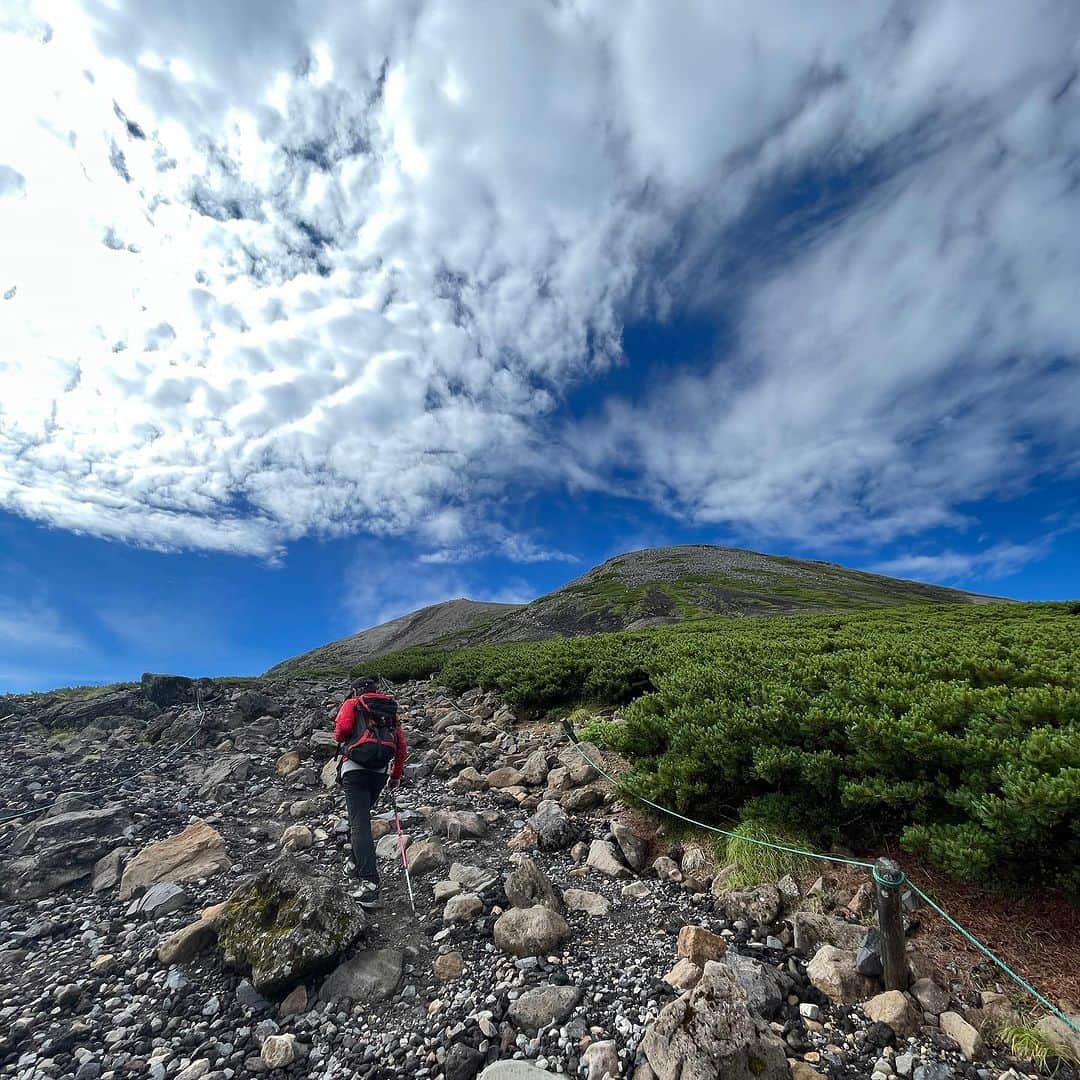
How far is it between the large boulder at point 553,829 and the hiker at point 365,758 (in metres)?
2.45

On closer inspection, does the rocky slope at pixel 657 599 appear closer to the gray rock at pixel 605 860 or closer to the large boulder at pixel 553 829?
the large boulder at pixel 553 829

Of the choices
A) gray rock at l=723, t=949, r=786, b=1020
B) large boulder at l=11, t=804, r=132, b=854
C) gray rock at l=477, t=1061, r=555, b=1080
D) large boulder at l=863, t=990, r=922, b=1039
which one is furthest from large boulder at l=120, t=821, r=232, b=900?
large boulder at l=863, t=990, r=922, b=1039

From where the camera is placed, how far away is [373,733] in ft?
27.6

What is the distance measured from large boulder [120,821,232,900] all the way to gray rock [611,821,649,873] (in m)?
6.13

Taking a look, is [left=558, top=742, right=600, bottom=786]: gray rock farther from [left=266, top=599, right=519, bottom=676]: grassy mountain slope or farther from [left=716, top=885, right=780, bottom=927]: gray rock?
[left=266, top=599, right=519, bottom=676]: grassy mountain slope

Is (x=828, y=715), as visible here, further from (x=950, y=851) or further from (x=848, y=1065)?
(x=848, y=1065)

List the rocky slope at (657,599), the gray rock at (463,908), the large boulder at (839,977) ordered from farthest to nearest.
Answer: the rocky slope at (657,599) < the gray rock at (463,908) < the large boulder at (839,977)

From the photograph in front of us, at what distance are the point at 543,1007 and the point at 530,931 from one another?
98cm

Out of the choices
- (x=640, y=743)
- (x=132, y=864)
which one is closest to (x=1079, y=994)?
(x=640, y=743)

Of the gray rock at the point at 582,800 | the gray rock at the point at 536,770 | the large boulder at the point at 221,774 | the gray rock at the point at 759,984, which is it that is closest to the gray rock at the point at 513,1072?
the gray rock at the point at 759,984

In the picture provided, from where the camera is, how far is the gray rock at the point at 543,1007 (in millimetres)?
4535

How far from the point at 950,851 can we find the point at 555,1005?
3916 mm

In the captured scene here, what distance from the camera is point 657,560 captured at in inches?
5591

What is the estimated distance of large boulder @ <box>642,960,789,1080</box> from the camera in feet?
12.1
